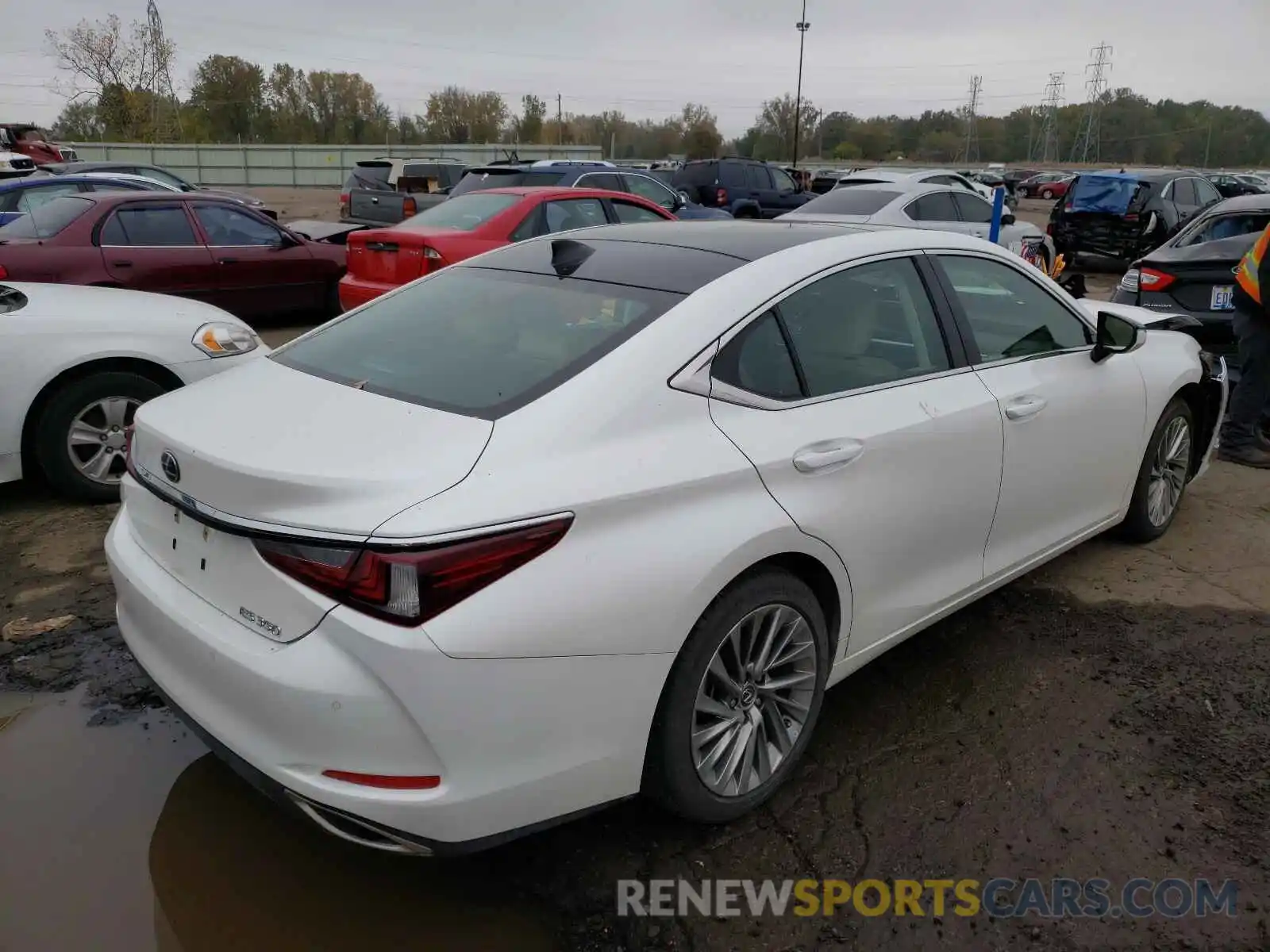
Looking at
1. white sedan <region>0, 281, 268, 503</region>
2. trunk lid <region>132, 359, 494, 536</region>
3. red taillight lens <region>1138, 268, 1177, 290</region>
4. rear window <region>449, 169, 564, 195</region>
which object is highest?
rear window <region>449, 169, 564, 195</region>

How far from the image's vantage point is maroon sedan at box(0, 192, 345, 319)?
7.92 m

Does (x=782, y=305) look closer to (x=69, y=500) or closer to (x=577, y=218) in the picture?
(x=69, y=500)

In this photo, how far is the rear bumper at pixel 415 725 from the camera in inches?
77.2

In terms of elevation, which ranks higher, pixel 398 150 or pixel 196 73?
pixel 196 73

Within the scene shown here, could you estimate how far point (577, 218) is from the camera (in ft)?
30.6

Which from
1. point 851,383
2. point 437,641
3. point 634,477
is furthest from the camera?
point 851,383

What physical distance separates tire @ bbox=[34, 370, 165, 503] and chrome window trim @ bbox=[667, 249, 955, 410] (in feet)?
11.9

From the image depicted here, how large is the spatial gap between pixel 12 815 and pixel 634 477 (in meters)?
2.06

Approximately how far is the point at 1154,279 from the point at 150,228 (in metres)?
8.50

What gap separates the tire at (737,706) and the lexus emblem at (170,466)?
1.34 metres

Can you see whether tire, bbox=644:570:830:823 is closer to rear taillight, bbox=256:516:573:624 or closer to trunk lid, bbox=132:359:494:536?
rear taillight, bbox=256:516:573:624

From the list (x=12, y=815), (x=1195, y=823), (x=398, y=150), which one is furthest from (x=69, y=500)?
(x=398, y=150)

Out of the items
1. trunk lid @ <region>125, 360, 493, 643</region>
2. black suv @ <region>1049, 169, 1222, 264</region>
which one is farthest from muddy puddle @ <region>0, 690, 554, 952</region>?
black suv @ <region>1049, 169, 1222, 264</region>

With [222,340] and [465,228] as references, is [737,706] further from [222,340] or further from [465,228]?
[465,228]
